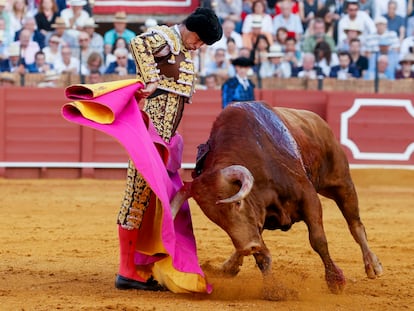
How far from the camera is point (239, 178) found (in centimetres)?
432

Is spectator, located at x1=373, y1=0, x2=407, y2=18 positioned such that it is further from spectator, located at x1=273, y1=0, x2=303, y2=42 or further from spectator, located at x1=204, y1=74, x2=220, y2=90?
spectator, located at x1=204, y1=74, x2=220, y2=90

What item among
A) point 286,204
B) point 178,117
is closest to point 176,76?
point 178,117

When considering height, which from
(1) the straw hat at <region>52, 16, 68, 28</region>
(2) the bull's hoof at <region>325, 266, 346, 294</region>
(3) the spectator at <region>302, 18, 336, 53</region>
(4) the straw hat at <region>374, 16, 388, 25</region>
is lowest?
(2) the bull's hoof at <region>325, 266, 346, 294</region>

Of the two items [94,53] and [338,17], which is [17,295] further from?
[338,17]

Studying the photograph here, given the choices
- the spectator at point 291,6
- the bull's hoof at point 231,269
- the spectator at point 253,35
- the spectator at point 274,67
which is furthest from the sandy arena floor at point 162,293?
the spectator at point 291,6

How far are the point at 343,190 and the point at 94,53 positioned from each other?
6.37m

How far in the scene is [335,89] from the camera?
37.5 feet

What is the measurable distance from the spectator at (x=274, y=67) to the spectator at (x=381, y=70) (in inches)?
36.0

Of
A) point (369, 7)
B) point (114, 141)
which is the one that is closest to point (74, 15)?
point (114, 141)

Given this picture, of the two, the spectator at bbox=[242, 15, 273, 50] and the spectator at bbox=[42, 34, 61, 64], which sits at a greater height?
the spectator at bbox=[242, 15, 273, 50]

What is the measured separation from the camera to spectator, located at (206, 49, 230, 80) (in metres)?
11.2

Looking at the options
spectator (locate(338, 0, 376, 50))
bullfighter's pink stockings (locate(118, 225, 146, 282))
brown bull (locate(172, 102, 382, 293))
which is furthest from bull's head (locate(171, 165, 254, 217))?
spectator (locate(338, 0, 376, 50))

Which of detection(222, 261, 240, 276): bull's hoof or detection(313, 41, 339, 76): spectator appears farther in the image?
detection(313, 41, 339, 76): spectator

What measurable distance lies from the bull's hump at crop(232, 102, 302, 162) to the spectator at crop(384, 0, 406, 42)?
7420 mm
